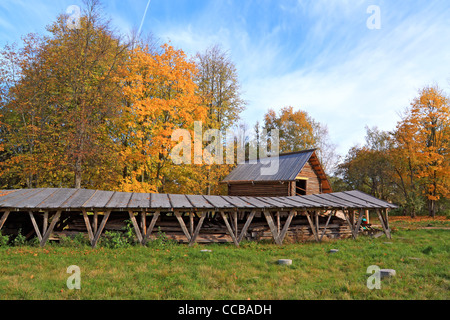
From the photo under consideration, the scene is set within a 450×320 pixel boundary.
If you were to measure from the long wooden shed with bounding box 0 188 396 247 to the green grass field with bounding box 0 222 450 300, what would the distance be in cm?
141

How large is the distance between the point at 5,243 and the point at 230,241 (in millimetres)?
10267

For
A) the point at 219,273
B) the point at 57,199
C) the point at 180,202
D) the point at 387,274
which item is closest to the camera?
the point at 387,274

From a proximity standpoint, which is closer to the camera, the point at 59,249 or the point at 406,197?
the point at 59,249

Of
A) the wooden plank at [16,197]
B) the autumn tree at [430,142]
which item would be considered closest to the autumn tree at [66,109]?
the wooden plank at [16,197]

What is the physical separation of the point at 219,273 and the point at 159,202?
6023mm

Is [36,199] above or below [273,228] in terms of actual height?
above

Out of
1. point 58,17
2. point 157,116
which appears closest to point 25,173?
point 157,116

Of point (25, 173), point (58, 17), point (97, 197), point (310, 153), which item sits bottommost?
point (97, 197)

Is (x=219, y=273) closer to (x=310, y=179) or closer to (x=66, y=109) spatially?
(x=66, y=109)

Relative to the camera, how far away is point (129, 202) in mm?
13773

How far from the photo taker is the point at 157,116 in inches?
870

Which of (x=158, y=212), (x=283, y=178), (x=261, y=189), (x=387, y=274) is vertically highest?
(x=283, y=178)

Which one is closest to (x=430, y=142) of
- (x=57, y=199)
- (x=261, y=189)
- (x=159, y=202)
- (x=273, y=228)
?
(x=261, y=189)

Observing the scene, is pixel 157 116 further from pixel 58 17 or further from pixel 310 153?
pixel 310 153
